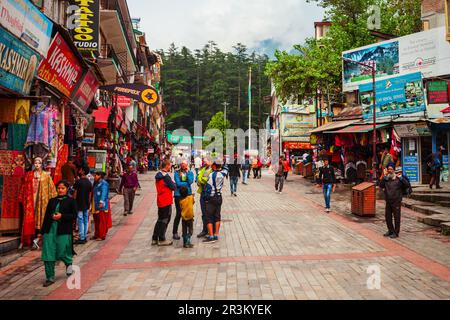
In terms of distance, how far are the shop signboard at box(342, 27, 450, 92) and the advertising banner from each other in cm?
1339

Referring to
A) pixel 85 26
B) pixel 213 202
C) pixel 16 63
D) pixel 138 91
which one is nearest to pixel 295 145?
pixel 138 91

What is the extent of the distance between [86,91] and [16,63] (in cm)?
495

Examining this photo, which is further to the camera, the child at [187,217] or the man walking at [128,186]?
the man walking at [128,186]

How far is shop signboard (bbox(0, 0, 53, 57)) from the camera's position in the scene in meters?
7.51

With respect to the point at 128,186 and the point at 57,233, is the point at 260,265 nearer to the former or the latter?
the point at 57,233

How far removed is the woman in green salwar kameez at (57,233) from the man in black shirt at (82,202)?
2488 mm

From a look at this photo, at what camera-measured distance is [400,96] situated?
1898cm

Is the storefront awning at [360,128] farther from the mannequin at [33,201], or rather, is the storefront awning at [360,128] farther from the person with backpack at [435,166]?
the mannequin at [33,201]

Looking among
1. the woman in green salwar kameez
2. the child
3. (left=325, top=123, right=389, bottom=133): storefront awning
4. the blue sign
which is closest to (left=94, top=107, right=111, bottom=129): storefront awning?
the child

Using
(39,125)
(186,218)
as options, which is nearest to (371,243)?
(186,218)

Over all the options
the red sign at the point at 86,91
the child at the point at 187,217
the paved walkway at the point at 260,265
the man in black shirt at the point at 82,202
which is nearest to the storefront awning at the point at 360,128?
the paved walkway at the point at 260,265

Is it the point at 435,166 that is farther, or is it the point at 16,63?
the point at 435,166

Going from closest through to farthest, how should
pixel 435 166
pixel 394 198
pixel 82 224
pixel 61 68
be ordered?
pixel 82 224 < pixel 394 198 < pixel 61 68 < pixel 435 166

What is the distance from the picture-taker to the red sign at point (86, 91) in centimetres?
1244
